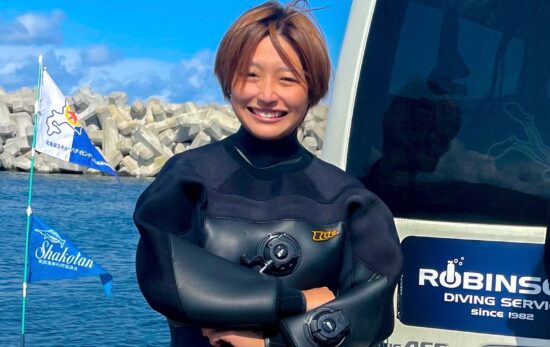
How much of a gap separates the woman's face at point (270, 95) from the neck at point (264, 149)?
0.08ft

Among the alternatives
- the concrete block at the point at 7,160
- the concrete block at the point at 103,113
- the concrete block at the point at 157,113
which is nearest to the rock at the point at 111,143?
the concrete block at the point at 103,113

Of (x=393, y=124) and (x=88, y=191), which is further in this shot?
(x=88, y=191)

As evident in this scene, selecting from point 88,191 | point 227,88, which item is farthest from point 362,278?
point 88,191

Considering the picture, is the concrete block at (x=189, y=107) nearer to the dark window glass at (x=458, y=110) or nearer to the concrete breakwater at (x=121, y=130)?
the concrete breakwater at (x=121, y=130)

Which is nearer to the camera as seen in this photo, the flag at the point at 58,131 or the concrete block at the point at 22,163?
the flag at the point at 58,131

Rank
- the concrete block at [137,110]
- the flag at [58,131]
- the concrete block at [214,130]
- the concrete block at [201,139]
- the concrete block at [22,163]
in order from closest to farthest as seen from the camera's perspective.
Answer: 1. the flag at [58,131]
2. the concrete block at [214,130]
3. the concrete block at [201,139]
4. the concrete block at [22,163]
5. the concrete block at [137,110]

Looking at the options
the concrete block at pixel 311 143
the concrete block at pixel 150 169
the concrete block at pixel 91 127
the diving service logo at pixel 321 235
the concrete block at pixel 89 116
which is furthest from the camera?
the concrete block at pixel 91 127

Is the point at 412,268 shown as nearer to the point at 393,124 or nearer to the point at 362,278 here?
the point at 393,124

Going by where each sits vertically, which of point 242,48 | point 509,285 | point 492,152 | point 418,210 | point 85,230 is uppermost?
point 242,48

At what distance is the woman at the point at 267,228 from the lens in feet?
6.57

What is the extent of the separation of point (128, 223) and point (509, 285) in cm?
2297

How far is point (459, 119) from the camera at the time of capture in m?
2.84

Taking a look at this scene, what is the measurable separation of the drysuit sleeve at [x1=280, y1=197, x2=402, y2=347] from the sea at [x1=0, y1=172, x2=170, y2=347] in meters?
10.6

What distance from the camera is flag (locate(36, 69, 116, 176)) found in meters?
7.58
